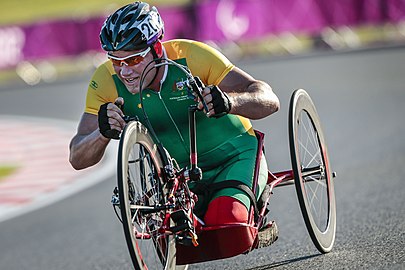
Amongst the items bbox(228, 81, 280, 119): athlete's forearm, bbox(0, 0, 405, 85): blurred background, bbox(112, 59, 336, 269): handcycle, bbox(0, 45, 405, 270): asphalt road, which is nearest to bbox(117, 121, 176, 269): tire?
bbox(112, 59, 336, 269): handcycle

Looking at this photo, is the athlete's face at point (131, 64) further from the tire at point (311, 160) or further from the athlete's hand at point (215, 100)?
the tire at point (311, 160)

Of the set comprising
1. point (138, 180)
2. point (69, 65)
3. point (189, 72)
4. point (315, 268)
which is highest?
point (69, 65)

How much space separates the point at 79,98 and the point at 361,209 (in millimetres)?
12702

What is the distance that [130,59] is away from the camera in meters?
5.44

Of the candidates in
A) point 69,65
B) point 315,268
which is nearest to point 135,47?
point 315,268

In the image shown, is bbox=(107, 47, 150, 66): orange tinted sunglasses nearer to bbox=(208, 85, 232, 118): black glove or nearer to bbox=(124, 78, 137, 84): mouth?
bbox=(124, 78, 137, 84): mouth

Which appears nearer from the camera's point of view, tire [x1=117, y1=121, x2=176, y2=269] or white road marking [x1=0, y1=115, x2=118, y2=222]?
tire [x1=117, y1=121, x2=176, y2=269]

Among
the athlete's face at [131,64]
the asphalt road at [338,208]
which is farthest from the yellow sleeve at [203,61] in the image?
the asphalt road at [338,208]

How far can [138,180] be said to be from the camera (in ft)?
17.6

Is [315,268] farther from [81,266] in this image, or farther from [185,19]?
[185,19]

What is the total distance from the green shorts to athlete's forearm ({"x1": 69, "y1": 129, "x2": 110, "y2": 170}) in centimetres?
59

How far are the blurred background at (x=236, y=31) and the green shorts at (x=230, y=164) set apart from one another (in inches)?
633

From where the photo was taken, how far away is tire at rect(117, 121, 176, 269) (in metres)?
4.86

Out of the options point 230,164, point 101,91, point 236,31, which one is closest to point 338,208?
point 230,164
